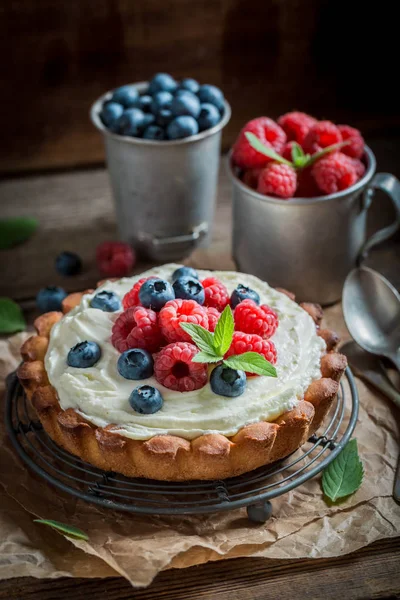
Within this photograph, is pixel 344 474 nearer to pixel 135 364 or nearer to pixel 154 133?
pixel 135 364

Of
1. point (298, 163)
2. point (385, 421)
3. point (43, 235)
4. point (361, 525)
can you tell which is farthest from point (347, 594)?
point (43, 235)

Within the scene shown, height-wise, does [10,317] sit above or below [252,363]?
below

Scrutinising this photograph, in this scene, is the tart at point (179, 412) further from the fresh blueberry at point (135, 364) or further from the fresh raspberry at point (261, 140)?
the fresh raspberry at point (261, 140)

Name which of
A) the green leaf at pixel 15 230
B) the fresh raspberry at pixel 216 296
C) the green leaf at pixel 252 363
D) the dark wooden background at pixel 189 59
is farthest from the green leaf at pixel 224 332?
the dark wooden background at pixel 189 59

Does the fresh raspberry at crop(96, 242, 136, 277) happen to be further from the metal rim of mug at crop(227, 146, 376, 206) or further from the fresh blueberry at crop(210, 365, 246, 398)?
the fresh blueberry at crop(210, 365, 246, 398)

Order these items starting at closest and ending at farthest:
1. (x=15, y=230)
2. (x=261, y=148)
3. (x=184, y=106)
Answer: (x=261, y=148) < (x=184, y=106) < (x=15, y=230)

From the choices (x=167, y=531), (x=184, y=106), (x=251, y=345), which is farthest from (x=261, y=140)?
(x=167, y=531)

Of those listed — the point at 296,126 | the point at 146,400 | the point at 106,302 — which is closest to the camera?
the point at 146,400

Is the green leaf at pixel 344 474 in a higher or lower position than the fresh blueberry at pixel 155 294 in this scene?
lower
